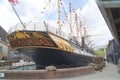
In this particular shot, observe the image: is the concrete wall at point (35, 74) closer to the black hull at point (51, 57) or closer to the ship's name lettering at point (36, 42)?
the ship's name lettering at point (36, 42)

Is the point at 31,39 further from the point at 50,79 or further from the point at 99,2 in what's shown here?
the point at 99,2

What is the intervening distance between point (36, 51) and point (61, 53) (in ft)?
7.72

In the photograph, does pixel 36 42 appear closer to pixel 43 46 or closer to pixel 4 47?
pixel 43 46

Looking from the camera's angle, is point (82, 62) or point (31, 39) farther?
point (82, 62)

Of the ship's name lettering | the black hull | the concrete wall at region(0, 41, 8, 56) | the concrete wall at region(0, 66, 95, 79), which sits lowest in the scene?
the concrete wall at region(0, 66, 95, 79)

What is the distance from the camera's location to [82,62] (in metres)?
32.8

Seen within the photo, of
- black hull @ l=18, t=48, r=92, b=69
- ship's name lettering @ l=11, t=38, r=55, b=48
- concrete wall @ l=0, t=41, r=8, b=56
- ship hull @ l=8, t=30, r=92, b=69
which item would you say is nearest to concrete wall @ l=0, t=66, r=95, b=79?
ship's name lettering @ l=11, t=38, r=55, b=48

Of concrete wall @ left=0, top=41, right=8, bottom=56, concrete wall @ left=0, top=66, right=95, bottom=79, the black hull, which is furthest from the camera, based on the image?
concrete wall @ left=0, top=41, right=8, bottom=56

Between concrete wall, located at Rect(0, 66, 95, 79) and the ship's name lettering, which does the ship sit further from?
concrete wall, located at Rect(0, 66, 95, 79)

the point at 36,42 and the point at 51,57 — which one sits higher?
the point at 36,42

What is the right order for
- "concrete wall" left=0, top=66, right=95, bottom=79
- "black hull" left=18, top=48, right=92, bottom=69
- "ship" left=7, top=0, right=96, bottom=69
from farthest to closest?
"black hull" left=18, top=48, right=92, bottom=69
"ship" left=7, top=0, right=96, bottom=69
"concrete wall" left=0, top=66, right=95, bottom=79

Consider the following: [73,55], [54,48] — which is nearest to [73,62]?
[73,55]

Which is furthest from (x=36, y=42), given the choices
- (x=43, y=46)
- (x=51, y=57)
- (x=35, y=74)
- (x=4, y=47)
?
(x=4, y=47)

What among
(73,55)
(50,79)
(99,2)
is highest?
(99,2)
